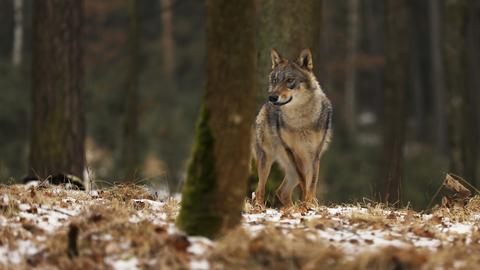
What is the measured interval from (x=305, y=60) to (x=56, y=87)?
4.23 meters

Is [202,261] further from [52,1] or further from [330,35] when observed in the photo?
[330,35]

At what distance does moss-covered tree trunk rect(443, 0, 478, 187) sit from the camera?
47.0ft

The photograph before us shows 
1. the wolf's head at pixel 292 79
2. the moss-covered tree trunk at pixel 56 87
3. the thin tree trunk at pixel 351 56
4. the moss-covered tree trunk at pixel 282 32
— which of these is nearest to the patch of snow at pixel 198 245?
Result: the wolf's head at pixel 292 79

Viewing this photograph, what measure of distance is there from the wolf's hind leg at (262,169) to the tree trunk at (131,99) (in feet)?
26.1

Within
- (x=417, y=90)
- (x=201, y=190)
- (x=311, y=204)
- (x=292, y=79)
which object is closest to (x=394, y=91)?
(x=292, y=79)

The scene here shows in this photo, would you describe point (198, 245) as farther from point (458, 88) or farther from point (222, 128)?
point (458, 88)

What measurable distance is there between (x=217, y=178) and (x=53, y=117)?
6.09 m

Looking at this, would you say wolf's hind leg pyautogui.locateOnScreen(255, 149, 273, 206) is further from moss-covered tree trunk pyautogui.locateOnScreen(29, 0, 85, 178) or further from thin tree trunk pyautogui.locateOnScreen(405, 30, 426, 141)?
thin tree trunk pyautogui.locateOnScreen(405, 30, 426, 141)

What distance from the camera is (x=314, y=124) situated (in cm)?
995

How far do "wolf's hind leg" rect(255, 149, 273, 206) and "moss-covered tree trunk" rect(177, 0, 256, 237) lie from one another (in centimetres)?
378

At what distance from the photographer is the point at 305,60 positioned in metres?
9.85

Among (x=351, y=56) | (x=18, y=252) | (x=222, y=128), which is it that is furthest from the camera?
(x=351, y=56)

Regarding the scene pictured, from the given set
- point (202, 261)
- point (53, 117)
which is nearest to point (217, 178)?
point (202, 261)

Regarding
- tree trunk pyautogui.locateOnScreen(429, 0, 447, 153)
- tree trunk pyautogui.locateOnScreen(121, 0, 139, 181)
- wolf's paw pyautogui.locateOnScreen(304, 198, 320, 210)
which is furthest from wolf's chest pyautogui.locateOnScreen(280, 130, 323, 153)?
tree trunk pyautogui.locateOnScreen(429, 0, 447, 153)
